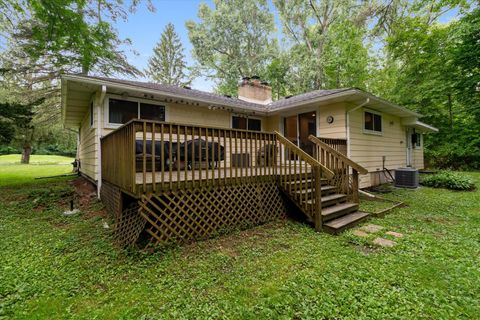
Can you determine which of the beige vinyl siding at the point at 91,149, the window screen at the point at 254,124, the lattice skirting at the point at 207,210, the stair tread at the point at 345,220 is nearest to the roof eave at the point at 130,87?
the beige vinyl siding at the point at 91,149

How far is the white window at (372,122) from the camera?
26.6ft

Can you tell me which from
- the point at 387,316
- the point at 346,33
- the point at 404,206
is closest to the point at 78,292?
the point at 387,316

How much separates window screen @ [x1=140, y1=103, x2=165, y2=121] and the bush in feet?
34.9

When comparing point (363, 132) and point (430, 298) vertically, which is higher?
point (363, 132)

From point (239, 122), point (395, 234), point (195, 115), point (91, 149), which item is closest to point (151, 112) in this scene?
point (195, 115)

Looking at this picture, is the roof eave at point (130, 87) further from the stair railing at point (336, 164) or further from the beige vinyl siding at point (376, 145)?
the beige vinyl siding at point (376, 145)

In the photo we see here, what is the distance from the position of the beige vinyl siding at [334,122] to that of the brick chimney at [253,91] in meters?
4.08

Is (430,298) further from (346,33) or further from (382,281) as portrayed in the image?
(346,33)

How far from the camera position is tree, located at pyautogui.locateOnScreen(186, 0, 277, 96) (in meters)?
20.6

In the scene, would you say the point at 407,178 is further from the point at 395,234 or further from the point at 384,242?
the point at 384,242

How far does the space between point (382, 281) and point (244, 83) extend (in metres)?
10.0

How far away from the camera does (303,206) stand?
456 cm

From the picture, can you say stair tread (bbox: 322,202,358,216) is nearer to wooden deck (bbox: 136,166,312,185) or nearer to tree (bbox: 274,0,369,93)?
wooden deck (bbox: 136,166,312,185)

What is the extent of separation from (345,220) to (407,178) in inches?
238
